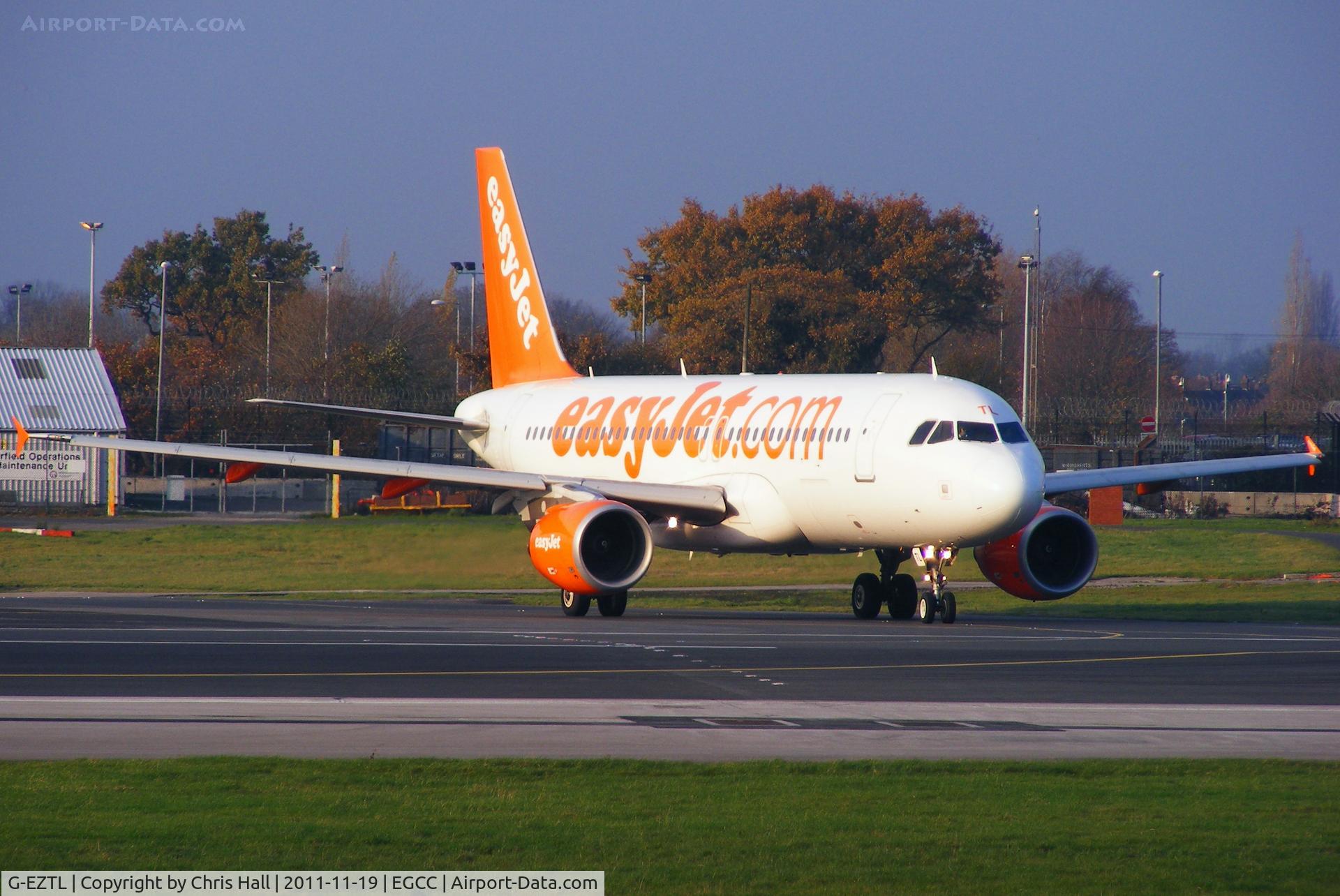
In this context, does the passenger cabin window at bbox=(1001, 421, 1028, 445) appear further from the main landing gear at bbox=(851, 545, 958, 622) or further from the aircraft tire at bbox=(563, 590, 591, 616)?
the aircraft tire at bbox=(563, 590, 591, 616)

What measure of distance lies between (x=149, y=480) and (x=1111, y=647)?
50.3 m

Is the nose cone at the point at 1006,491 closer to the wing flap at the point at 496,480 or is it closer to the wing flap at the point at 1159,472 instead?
the wing flap at the point at 1159,472

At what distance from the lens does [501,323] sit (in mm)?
38531

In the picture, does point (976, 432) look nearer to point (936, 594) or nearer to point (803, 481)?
point (936, 594)

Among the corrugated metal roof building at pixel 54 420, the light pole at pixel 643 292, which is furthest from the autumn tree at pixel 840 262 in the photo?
the corrugated metal roof building at pixel 54 420

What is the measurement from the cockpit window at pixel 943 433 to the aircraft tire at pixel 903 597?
11.1ft

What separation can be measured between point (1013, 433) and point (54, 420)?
43.7m

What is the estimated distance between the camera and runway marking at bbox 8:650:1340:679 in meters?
17.8

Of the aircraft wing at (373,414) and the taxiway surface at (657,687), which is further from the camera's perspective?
the aircraft wing at (373,414)

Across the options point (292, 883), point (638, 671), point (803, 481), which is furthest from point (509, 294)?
point (292, 883)

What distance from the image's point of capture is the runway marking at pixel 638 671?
17750 mm

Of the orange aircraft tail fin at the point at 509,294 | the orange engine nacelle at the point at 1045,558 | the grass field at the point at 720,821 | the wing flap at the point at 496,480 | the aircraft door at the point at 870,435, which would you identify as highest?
the orange aircraft tail fin at the point at 509,294

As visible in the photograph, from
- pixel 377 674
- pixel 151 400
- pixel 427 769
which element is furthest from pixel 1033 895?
pixel 151 400

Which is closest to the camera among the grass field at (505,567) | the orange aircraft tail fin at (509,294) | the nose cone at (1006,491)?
the nose cone at (1006,491)
